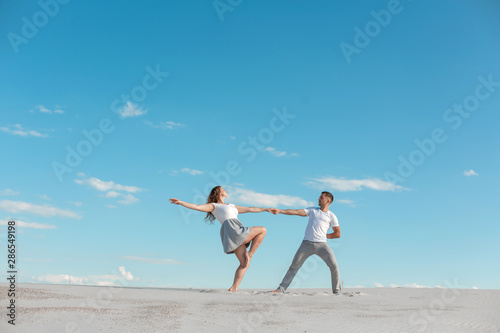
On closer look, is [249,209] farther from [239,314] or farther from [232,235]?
[239,314]

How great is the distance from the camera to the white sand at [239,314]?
5.57m

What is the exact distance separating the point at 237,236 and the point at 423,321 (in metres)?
4.42

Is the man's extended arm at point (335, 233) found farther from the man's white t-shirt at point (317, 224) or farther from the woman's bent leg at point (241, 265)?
the woman's bent leg at point (241, 265)

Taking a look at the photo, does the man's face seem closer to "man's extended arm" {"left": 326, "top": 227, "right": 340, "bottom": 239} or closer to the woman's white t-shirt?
"man's extended arm" {"left": 326, "top": 227, "right": 340, "bottom": 239}

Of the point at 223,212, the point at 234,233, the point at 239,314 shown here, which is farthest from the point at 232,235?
the point at 239,314

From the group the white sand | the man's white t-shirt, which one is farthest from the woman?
the white sand

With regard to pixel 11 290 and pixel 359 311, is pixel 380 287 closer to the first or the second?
pixel 359 311

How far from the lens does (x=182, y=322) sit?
5.76 metres

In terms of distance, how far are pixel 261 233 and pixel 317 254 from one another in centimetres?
142

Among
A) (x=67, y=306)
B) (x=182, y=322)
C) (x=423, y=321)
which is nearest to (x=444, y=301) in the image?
(x=423, y=321)

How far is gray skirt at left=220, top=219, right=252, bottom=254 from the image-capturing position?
31.6 feet

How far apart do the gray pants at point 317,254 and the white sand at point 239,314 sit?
1647 millimetres

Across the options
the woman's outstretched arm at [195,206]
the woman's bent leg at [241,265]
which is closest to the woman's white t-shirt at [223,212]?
the woman's outstretched arm at [195,206]

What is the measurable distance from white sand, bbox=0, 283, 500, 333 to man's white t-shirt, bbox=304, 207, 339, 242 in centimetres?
202
